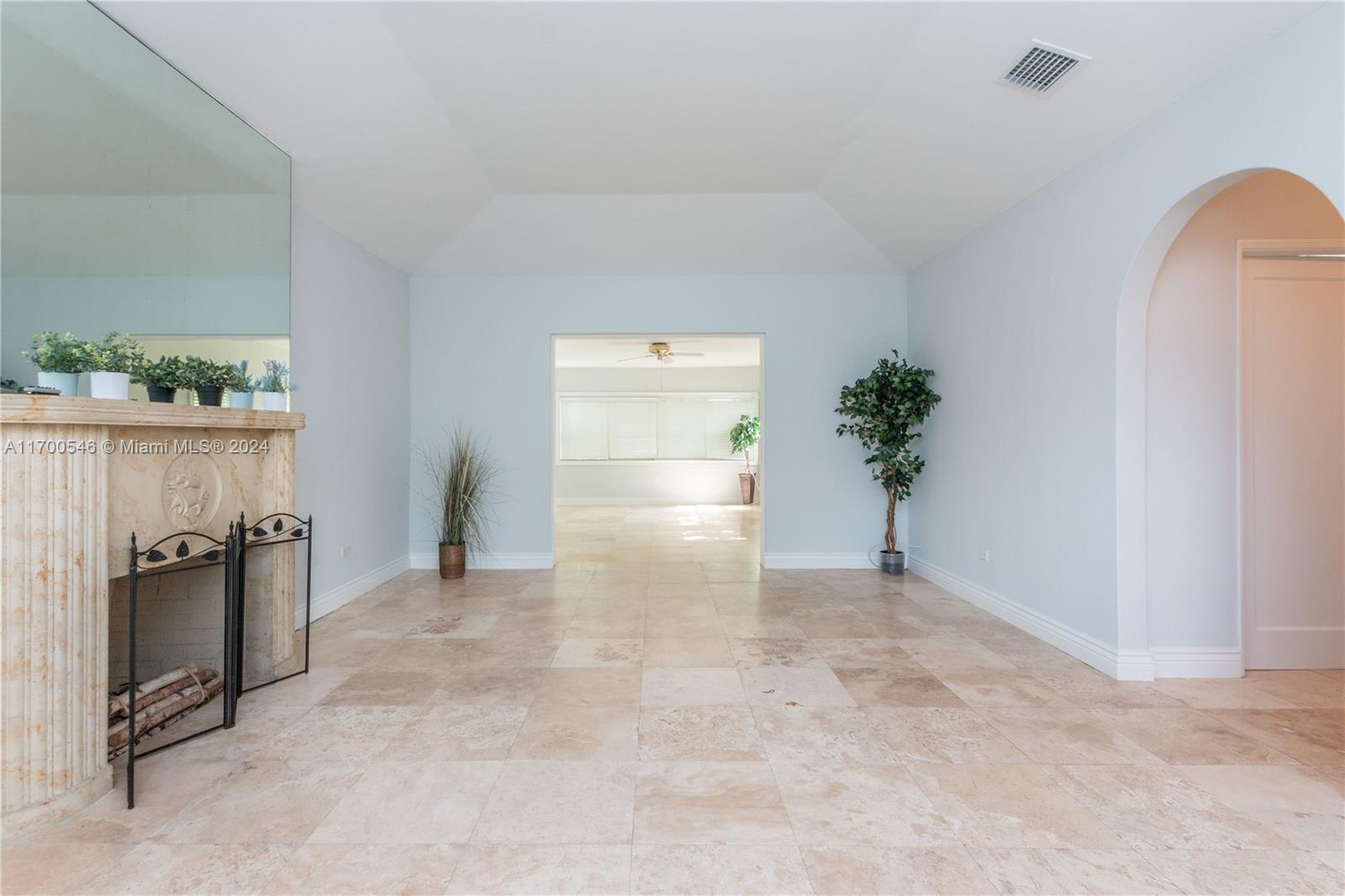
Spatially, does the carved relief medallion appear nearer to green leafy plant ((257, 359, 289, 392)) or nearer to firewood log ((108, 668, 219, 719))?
green leafy plant ((257, 359, 289, 392))

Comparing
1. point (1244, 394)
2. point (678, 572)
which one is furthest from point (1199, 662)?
point (678, 572)

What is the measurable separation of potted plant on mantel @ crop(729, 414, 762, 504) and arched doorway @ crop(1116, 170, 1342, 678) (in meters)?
8.43

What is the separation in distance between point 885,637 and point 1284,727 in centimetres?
176

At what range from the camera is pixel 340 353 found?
4.63 m

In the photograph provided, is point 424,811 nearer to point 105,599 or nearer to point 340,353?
point 105,599

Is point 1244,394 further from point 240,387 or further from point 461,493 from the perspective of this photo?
point 461,493

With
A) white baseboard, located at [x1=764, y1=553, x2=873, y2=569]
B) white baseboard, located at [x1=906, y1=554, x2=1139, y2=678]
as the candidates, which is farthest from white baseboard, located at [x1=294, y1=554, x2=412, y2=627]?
white baseboard, located at [x1=906, y1=554, x2=1139, y2=678]

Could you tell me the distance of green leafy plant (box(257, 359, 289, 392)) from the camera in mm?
3262

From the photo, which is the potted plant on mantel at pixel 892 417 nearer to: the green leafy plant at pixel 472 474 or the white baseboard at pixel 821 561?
the white baseboard at pixel 821 561

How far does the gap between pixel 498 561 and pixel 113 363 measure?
384cm

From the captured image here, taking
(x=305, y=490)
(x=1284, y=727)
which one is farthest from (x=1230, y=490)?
(x=305, y=490)

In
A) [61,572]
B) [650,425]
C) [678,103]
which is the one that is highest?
[678,103]

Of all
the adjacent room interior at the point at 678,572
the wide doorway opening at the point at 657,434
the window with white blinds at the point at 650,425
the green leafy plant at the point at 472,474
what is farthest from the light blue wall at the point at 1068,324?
the window with white blinds at the point at 650,425

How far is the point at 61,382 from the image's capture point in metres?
2.20
